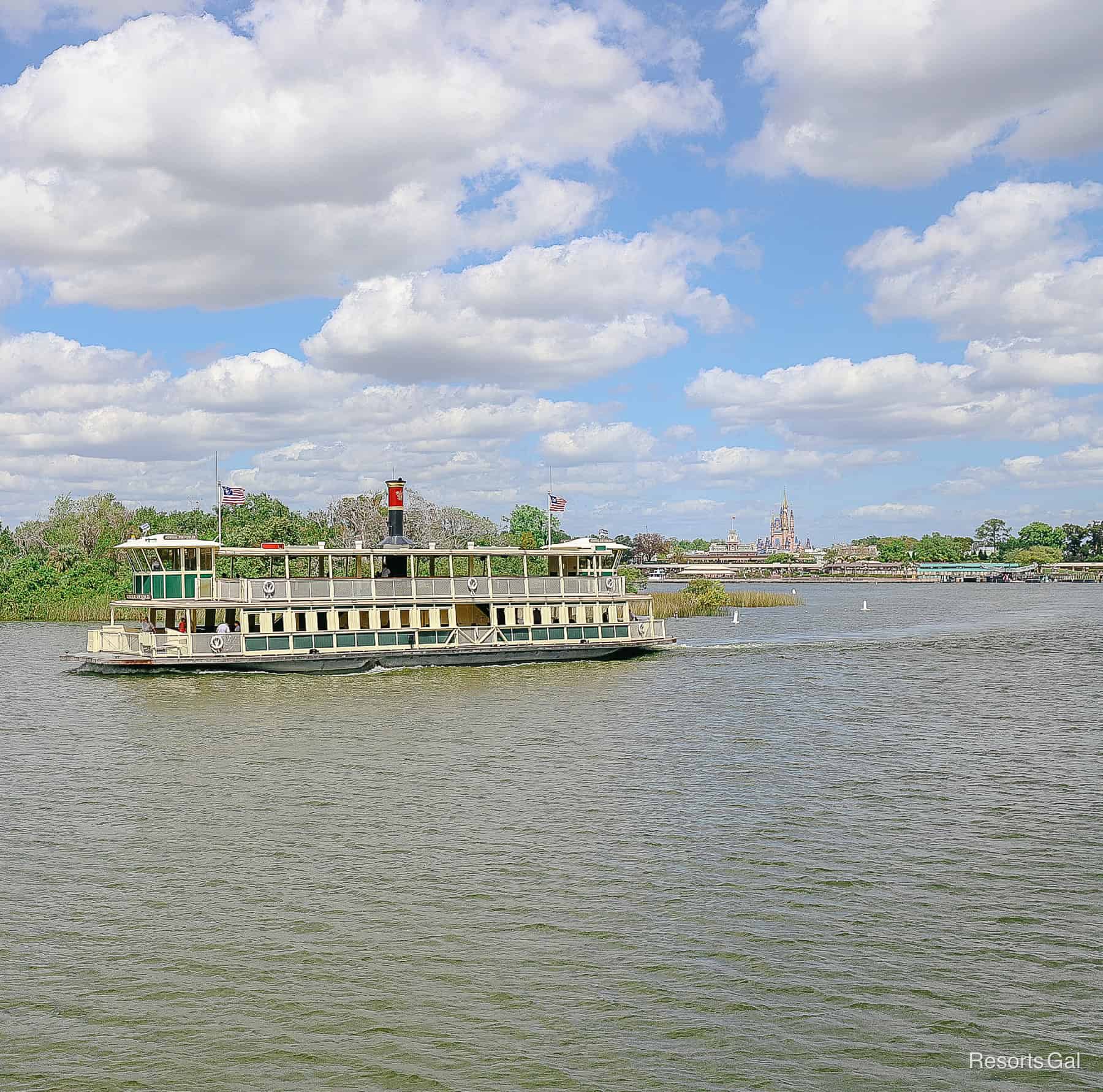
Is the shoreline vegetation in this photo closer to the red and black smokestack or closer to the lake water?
the red and black smokestack

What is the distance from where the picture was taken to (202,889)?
61.3 ft

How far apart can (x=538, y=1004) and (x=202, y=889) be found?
7.27 m

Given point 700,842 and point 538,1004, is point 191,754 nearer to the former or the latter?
point 700,842

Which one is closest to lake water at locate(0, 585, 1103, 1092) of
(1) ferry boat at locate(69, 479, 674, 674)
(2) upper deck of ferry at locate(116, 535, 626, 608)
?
(1) ferry boat at locate(69, 479, 674, 674)

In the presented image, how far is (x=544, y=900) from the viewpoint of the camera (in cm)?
1800

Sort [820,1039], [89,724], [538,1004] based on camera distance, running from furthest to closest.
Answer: [89,724]
[538,1004]
[820,1039]

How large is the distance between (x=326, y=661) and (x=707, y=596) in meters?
59.5

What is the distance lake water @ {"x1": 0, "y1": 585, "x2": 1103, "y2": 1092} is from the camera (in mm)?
13078

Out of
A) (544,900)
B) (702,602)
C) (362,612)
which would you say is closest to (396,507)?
(362,612)

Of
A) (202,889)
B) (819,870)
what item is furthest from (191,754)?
(819,870)

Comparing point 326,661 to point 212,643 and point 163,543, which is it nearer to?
point 212,643

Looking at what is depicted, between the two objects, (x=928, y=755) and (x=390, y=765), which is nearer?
(x=390, y=765)

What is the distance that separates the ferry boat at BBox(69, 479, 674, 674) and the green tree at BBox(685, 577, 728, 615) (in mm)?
46248

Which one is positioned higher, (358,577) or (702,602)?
(358,577)
